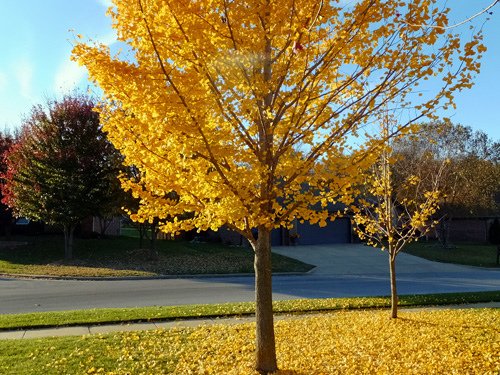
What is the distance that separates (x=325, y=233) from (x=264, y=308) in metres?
30.4

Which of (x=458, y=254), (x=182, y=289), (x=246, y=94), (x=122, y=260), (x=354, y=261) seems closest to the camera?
(x=246, y=94)

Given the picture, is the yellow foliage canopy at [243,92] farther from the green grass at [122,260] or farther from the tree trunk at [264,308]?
the green grass at [122,260]

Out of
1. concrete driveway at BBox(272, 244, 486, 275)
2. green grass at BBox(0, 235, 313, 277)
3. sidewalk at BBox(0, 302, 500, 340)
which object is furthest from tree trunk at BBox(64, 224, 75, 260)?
sidewalk at BBox(0, 302, 500, 340)

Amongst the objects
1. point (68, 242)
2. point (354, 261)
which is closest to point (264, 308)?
point (68, 242)

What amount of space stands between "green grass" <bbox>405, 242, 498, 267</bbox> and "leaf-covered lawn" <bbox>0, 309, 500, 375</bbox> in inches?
762

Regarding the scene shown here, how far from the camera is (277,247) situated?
31.8 metres

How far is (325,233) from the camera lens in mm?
35406

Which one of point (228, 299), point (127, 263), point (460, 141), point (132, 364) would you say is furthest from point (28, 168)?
point (460, 141)

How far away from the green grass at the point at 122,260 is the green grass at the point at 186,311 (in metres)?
9.01

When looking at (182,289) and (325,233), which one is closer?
(182,289)

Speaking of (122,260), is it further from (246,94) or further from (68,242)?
(246,94)

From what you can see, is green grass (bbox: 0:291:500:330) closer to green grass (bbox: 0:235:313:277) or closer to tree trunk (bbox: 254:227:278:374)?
tree trunk (bbox: 254:227:278:374)

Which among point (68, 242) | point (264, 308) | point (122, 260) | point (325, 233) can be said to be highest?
point (325, 233)

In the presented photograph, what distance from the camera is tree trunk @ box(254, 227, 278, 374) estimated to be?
5.46 metres
